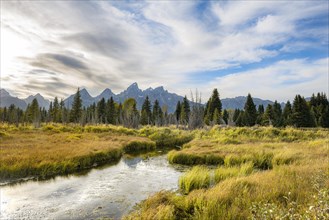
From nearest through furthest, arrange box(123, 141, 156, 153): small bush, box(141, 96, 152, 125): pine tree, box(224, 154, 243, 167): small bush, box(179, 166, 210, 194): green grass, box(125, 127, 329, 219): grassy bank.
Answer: box(125, 127, 329, 219): grassy bank → box(179, 166, 210, 194): green grass → box(224, 154, 243, 167): small bush → box(123, 141, 156, 153): small bush → box(141, 96, 152, 125): pine tree

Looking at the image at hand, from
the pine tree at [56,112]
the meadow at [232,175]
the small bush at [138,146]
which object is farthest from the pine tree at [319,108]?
the pine tree at [56,112]

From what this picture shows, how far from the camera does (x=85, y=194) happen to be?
35.3ft

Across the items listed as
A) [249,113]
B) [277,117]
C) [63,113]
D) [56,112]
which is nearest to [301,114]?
[249,113]

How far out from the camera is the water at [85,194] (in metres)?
8.66

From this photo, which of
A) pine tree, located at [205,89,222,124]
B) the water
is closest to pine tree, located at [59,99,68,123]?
pine tree, located at [205,89,222,124]

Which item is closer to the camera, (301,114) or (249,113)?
(301,114)

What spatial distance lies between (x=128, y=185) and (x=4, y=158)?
27.7ft

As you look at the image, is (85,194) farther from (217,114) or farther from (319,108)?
(319,108)

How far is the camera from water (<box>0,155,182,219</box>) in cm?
866

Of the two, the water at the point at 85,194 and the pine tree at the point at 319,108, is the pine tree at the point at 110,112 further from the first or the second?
the water at the point at 85,194

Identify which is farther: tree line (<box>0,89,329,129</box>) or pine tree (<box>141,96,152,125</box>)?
pine tree (<box>141,96,152,125</box>)

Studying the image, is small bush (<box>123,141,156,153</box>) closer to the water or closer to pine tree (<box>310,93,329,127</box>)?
the water

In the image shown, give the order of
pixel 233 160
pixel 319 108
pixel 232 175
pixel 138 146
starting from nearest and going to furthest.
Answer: pixel 232 175 < pixel 233 160 < pixel 138 146 < pixel 319 108

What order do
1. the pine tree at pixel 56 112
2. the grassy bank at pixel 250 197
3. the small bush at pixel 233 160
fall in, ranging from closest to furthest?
the grassy bank at pixel 250 197
the small bush at pixel 233 160
the pine tree at pixel 56 112
